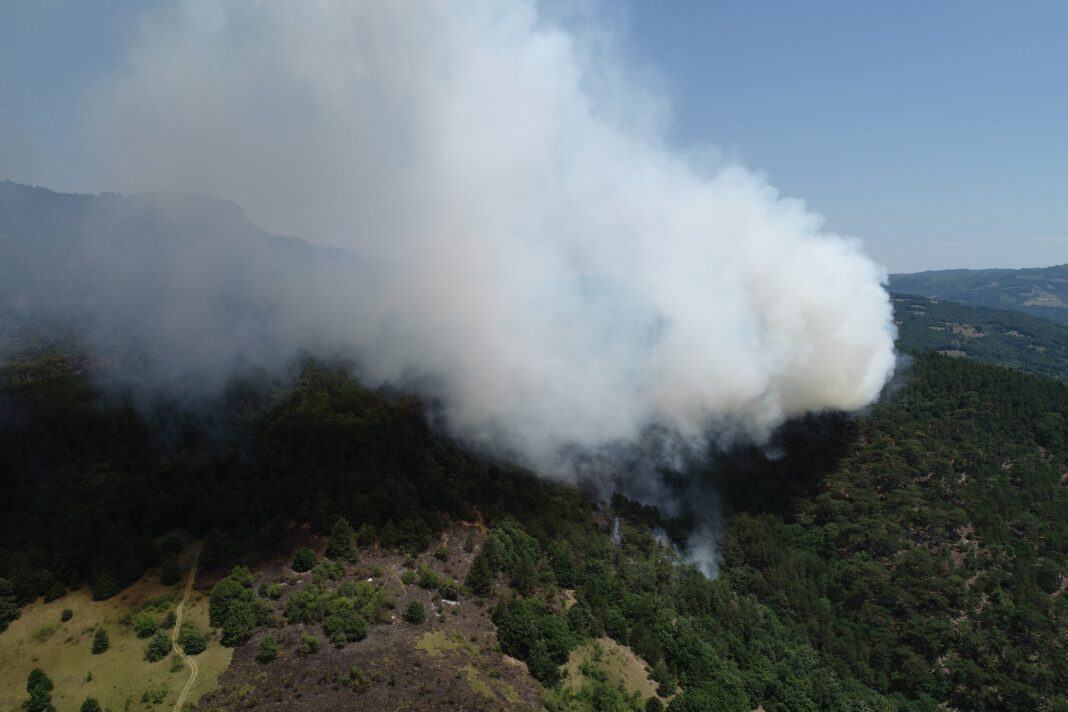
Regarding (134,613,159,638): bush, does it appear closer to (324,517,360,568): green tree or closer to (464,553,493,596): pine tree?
(324,517,360,568): green tree

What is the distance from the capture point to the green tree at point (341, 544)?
54.8 meters

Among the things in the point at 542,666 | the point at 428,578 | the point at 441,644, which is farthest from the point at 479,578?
the point at 542,666

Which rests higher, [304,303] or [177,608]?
[304,303]

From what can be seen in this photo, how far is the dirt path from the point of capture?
39.2 m

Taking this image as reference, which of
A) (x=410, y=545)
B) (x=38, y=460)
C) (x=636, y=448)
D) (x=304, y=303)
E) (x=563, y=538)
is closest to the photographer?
(x=410, y=545)

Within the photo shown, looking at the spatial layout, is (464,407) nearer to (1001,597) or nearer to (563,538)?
(563,538)

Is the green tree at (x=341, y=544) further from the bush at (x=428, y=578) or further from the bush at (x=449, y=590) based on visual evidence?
the bush at (x=449, y=590)

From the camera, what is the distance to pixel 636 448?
100 metres

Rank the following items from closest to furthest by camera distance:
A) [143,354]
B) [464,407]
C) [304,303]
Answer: [464,407] < [143,354] < [304,303]

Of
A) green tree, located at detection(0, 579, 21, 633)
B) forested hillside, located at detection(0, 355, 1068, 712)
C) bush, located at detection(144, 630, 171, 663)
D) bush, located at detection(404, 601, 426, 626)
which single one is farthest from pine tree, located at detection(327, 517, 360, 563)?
green tree, located at detection(0, 579, 21, 633)

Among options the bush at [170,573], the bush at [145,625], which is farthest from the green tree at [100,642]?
the bush at [170,573]

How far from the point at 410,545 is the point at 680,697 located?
27.3m

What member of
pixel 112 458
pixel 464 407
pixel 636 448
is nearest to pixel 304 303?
pixel 464 407

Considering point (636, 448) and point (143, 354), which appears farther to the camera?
point (143, 354)
